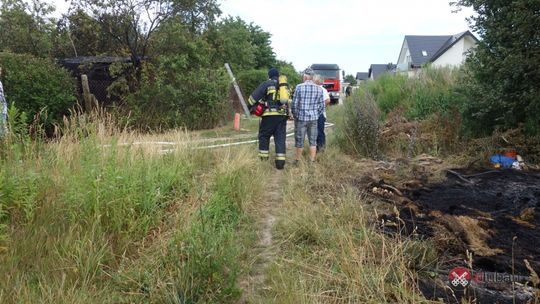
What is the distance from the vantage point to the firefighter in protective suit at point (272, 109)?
7223 millimetres

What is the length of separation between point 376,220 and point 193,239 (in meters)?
1.82

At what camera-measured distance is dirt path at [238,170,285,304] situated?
2.92m

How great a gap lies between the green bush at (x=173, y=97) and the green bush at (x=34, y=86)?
75.2 inches

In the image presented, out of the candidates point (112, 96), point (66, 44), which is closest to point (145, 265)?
point (112, 96)

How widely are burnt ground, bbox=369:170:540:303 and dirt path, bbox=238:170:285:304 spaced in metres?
1.08

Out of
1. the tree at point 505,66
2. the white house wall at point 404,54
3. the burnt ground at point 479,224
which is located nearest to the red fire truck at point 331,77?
the white house wall at point 404,54

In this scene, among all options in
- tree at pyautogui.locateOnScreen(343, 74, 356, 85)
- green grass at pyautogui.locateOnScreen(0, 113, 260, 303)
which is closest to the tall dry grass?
green grass at pyautogui.locateOnScreen(0, 113, 260, 303)

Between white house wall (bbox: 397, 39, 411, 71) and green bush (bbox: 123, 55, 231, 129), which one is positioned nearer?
green bush (bbox: 123, 55, 231, 129)

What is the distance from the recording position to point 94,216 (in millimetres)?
3305

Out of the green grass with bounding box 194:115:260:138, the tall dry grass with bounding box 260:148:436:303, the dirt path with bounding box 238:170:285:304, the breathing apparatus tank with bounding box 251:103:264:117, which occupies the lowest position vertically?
the dirt path with bounding box 238:170:285:304

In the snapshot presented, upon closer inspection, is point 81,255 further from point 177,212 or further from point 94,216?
point 177,212

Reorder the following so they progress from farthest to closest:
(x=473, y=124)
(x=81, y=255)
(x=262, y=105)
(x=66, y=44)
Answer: (x=66, y=44) < (x=473, y=124) < (x=262, y=105) < (x=81, y=255)

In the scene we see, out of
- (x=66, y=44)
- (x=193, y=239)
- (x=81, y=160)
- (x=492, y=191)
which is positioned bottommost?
(x=492, y=191)

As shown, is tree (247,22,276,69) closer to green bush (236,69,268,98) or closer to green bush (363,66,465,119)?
Result: green bush (236,69,268,98)
